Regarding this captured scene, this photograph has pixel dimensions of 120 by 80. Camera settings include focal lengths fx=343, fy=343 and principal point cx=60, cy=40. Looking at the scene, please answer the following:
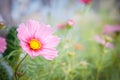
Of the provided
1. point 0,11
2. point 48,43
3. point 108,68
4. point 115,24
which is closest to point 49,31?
point 48,43

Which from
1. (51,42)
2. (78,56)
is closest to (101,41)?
(78,56)

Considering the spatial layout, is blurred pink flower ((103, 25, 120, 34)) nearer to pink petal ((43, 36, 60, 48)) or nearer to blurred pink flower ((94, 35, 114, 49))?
blurred pink flower ((94, 35, 114, 49))

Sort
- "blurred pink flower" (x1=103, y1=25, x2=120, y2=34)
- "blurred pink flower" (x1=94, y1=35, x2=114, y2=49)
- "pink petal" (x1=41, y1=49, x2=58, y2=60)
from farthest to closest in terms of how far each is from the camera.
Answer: "blurred pink flower" (x1=103, y1=25, x2=120, y2=34) → "blurred pink flower" (x1=94, y1=35, x2=114, y2=49) → "pink petal" (x1=41, y1=49, x2=58, y2=60)

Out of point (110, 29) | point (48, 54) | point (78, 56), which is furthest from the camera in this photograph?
point (110, 29)

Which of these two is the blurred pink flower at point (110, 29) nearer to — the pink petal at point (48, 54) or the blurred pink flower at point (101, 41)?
the blurred pink flower at point (101, 41)

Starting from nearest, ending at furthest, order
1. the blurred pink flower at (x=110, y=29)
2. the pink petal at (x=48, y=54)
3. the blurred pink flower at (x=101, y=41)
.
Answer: the pink petal at (x=48, y=54) → the blurred pink flower at (x=101, y=41) → the blurred pink flower at (x=110, y=29)

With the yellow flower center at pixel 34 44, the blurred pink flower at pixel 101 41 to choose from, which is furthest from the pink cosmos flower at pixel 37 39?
the blurred pink flower at pixel 101 41

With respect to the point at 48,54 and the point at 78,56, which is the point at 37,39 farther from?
the point at 78,56

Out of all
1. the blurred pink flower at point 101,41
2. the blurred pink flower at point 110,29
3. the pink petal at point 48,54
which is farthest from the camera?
the blurred pink flower at point 110,29

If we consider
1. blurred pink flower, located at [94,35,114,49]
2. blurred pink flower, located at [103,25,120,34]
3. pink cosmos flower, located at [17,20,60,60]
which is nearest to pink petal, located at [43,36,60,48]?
pink cosmos flower, located at [17,20,60,60]
